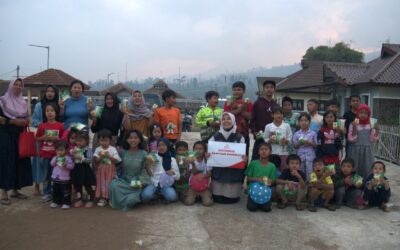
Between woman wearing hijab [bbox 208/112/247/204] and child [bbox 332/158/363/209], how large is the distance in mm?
1505

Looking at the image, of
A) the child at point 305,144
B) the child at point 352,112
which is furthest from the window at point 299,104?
the child at point 305,144

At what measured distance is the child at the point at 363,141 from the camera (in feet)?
20.5

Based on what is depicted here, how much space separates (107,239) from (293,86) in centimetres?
2895

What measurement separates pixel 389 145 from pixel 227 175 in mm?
7832

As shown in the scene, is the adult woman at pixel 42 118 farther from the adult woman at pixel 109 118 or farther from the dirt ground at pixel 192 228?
the adult woman at pixel 109 118

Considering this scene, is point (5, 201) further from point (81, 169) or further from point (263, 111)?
point (263, 111)

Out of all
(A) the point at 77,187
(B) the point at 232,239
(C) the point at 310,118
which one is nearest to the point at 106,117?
(A) the point at 77,187

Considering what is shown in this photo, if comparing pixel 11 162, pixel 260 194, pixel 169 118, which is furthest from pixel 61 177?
pixel 260 194

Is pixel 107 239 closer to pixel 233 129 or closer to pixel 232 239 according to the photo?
pixel 232 239

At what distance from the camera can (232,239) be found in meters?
4.38

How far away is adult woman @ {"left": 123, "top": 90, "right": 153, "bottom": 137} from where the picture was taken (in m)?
6.18

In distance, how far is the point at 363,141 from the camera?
630 centimetres

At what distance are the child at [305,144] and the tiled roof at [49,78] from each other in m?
24.7

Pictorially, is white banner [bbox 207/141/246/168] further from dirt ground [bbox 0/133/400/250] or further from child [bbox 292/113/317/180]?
child [bbox 292/113/317/180]
